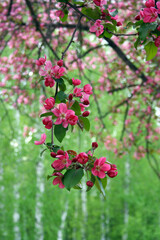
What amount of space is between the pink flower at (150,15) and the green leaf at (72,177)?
703 mm

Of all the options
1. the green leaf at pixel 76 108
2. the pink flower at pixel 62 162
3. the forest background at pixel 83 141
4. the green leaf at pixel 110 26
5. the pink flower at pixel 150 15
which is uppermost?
the forest background at pixel 83 141

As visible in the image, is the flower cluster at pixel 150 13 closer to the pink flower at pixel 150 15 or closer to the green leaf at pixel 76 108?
the pink flower at pixel 150 15

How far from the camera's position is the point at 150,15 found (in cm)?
113

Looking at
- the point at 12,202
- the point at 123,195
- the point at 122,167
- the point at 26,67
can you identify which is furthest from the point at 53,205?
the point at 26,67

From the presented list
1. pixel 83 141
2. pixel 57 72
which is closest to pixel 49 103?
pixel 57 72

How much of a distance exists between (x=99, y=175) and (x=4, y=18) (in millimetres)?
3412

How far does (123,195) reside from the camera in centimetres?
1266

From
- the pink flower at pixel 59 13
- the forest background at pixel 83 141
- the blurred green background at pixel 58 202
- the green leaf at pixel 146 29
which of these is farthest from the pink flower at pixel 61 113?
the blurred green background at pixel 58 202

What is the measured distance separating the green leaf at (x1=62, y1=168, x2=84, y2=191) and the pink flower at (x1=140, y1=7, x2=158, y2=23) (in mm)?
703

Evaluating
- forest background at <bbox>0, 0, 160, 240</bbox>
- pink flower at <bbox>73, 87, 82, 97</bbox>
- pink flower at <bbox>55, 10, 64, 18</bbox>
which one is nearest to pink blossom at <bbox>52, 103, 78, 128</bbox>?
pink flower at <bbox>73, 87, 82, 97</bbox>

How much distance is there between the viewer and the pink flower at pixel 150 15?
112 cm

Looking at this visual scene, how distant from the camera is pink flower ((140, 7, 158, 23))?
1115mm

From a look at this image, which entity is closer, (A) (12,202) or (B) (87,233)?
(A) (12,202)

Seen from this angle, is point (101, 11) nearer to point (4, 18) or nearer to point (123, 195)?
point (4, 18)
